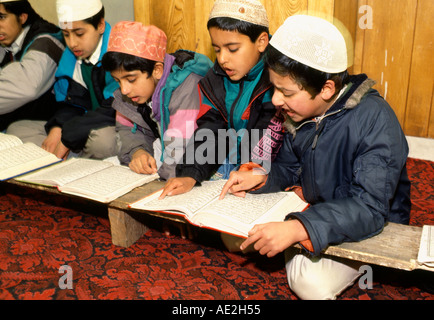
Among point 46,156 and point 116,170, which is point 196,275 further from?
point 46,156

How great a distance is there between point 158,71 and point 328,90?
0.93m

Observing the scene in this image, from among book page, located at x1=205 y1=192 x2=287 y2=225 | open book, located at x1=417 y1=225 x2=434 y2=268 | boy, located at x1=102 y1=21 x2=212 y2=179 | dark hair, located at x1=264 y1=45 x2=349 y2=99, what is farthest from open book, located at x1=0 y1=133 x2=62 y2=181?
open book, located at x1=417 y1=225 x2=434 y2=268

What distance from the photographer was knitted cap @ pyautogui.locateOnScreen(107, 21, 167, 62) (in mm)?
1839

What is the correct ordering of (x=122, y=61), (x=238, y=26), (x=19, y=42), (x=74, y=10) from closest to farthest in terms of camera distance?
(x=238, y=26) < (x=122, y=61) < (x=74, y=10) < (x=19, y=42)

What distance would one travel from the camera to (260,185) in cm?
149

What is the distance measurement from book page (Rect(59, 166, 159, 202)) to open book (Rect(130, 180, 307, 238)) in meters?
0.15

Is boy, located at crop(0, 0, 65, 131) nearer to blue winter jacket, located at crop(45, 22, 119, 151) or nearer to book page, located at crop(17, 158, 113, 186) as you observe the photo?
blue winter jacket, located at crop(45, 22, 119, 151)

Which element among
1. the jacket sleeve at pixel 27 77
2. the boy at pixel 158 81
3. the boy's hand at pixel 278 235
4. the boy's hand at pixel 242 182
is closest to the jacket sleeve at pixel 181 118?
the boy at pixel 158 81

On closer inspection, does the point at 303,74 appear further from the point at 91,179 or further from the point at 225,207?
the point at 91,179

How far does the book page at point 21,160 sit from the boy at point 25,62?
1.43ft

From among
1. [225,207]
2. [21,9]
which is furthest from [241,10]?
[21,9]

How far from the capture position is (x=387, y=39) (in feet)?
9.30

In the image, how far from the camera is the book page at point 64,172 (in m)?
1.66

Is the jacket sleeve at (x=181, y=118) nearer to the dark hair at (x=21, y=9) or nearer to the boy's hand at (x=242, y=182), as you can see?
the boy's hand at (x=242, y=182)
